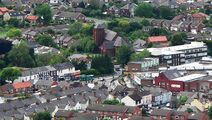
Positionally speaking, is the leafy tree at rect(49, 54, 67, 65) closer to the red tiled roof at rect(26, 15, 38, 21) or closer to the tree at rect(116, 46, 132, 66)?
the tree at rect(116, 46, 132, 66)

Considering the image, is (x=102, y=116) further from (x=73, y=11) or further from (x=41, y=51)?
(x=73, y=11)

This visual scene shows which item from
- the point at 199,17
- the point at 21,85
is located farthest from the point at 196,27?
the point at 21,85

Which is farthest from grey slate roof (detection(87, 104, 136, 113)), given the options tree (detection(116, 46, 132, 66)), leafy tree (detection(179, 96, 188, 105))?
tree (detection(116, 46, 132, 66))

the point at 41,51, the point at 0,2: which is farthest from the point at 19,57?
the point at 0,2

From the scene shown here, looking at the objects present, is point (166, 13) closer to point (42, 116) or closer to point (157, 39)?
point (157, 39)

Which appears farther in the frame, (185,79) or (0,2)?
(0,2)

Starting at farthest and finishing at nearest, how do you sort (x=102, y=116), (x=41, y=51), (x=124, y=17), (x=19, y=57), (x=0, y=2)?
(x=0, y=2), (x=124, y=17), (x=41, y=51), (x=19, y=57), (x=102, y=116)

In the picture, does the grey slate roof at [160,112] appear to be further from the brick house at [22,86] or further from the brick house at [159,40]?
the brick house at [159,40]
